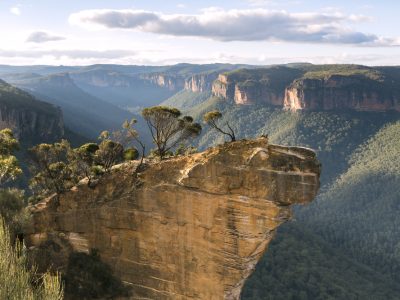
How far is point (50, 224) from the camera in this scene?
1293 inches

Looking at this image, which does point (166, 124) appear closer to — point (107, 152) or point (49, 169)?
point (107, 152)

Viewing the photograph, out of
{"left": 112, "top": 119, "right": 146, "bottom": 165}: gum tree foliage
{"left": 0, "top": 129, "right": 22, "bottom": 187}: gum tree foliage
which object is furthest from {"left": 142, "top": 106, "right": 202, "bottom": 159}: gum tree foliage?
{"left": 0, "top": 129, "right": 22, "bottom": 187}: gum tree foliage

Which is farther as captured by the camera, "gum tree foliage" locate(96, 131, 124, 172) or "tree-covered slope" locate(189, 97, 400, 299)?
"tree-covered slope" locate(189, 97, 400, 299)

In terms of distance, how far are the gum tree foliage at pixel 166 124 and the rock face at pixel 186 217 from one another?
4.13 m

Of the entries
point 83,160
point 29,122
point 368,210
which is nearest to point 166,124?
point 83,160

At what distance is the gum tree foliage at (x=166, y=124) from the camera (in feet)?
115

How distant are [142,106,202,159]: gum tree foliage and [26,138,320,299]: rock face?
4.13m

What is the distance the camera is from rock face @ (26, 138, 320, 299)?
93.1 feet

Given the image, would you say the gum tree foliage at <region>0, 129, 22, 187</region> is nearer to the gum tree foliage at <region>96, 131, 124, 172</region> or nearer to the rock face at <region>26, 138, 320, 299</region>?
the rock face at <region>26, 138, 320, 299</region>

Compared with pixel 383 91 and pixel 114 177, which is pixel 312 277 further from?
pixel 383 91

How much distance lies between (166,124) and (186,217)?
8.84 meters

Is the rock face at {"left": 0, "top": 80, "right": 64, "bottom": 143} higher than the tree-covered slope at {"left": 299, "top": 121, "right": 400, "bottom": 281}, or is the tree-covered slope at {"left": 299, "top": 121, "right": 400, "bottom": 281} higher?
the rock face at {"left": 0, "top": 80, "right": 64, "bottom": 143}

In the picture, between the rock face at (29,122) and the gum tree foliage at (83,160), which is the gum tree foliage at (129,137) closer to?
the gum tree foliage at (83,160)

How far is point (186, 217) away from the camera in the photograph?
30.6 m
